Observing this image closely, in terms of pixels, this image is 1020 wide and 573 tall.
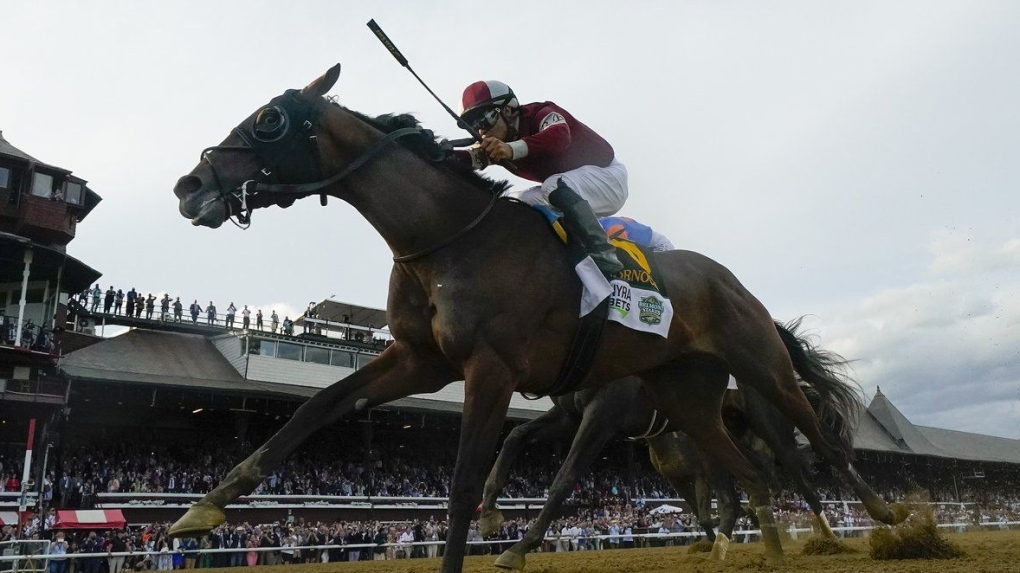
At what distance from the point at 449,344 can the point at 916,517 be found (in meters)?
4.34

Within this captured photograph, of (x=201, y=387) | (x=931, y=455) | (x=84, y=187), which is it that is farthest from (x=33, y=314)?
(x=931, y=455)

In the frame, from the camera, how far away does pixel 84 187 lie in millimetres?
29156

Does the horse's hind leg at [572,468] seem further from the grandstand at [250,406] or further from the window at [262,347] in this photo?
the window at [262,347]

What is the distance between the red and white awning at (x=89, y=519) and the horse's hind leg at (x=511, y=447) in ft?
44.1

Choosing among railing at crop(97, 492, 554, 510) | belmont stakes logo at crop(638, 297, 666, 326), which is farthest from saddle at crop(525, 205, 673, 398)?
railing at crop(97, 492, 554, 510)

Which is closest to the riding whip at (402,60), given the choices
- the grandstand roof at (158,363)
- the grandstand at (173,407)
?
the grandstand at (173,407)

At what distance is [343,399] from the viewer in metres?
4.59

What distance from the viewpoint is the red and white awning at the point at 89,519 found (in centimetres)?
1694

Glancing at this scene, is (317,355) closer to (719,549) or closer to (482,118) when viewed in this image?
(719,549)

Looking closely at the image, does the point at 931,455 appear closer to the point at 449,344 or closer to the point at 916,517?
the point at 916,517

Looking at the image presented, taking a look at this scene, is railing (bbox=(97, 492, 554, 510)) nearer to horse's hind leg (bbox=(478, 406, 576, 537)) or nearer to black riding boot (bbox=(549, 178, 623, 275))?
horse's hind leg (bbox=(478, 406, 576, 537))

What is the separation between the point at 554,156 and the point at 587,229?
2.13ft

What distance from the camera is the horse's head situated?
4.16 metres

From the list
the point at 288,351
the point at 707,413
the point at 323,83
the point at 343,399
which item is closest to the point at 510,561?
the point at 707,413
